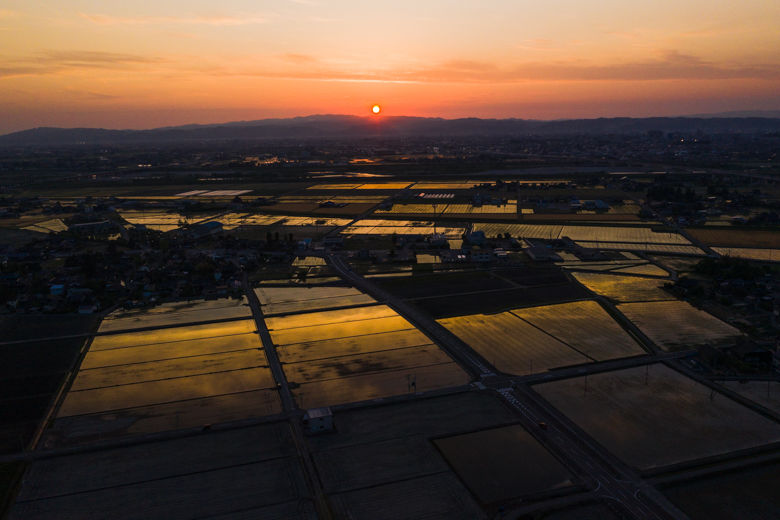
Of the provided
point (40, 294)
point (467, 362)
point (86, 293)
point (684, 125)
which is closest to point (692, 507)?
point (467, 362)

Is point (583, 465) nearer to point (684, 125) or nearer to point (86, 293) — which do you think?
point (86, 293)

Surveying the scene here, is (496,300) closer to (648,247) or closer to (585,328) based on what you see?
(585,328)

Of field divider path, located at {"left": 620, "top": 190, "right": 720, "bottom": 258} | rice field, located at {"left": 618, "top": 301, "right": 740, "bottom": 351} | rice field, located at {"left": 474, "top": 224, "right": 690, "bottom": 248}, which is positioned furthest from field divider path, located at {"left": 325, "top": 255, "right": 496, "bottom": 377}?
field divider path, located at {"left": 620, "top": 190, "right": 720, "bottom": 258}

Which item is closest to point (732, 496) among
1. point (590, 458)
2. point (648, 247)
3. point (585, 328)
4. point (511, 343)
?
point (590, 458)

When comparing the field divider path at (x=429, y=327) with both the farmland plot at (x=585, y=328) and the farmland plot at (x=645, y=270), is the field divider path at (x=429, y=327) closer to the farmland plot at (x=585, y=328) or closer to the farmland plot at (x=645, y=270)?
the farmland plot at (x=585, y=328)

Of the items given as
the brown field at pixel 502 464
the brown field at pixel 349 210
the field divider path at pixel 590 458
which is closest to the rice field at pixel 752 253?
the field divider path at pixel 590 458
